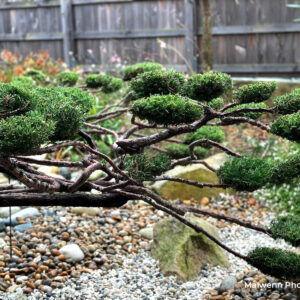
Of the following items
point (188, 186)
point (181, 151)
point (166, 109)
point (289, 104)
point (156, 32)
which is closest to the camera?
point (166, 109)

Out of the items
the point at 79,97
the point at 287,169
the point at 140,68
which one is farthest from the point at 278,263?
the point at 140,68

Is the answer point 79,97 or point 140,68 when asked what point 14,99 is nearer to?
point 79,97

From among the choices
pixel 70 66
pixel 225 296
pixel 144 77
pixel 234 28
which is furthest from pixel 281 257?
pixel 70 66

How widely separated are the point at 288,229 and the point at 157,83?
3.03 feet

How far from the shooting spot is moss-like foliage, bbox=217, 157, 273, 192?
1.90 m

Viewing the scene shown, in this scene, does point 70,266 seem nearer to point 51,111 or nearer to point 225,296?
point 225,296

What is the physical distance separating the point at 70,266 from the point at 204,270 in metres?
0.83

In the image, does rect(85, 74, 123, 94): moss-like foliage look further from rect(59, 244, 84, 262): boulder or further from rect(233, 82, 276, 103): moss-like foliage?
rect(233, 82, 276, 103): moss-like foliage

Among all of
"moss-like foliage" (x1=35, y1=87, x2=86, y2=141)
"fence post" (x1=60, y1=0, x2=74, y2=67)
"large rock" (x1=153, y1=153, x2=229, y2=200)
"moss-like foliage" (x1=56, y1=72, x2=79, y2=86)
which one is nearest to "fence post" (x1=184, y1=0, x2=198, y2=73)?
"fence post" (x1=60, y1=0, x2=74, y2=67)

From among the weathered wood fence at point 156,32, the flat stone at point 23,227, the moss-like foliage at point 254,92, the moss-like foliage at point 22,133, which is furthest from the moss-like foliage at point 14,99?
the weathered wood fence at point 156,32

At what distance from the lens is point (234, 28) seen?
7.07 m

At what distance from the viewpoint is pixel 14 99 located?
1.50m

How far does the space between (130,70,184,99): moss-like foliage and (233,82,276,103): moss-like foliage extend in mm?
232

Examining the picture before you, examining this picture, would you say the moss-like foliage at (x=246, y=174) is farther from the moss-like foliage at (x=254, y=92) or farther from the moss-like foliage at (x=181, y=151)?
the moss-like foliage at (x=181, y=151)
